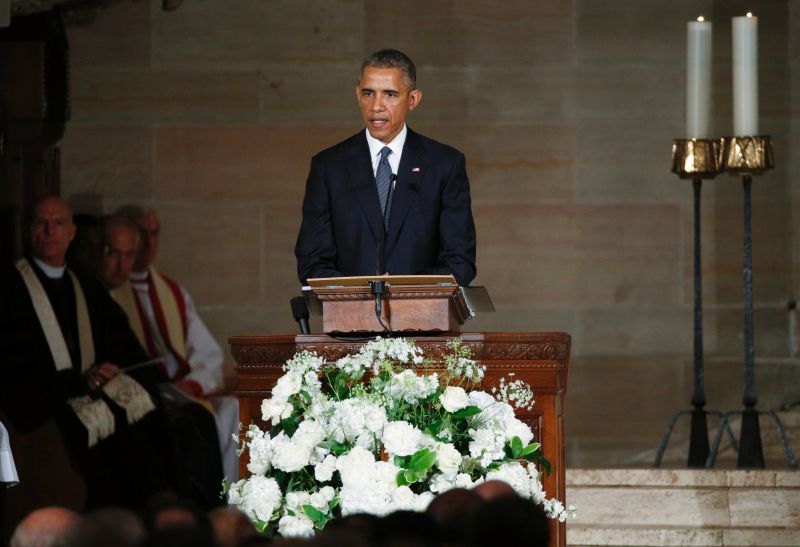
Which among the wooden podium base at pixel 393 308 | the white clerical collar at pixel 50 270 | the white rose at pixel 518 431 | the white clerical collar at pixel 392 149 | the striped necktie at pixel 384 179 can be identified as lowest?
the white rose at pixel 518 431

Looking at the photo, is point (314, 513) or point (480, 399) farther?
point (480, 399)

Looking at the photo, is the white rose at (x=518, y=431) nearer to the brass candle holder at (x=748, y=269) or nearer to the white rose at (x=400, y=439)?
the white rose at (x=400, y=439)

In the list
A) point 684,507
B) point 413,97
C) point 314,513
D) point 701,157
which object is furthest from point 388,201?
point 701,157

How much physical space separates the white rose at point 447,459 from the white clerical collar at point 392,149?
5.04 ft

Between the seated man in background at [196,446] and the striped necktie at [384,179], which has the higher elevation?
the striped necktie at [384,179]

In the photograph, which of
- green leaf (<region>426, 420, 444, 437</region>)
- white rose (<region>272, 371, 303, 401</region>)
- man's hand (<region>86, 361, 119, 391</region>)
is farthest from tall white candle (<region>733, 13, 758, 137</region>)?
white rose (<region>272, 371, 303, 401</region>)

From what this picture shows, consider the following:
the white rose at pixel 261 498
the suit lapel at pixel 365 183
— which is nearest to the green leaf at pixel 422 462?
the white rose at pixel 261 498

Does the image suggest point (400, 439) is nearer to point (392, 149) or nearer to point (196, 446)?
point (392, 149)

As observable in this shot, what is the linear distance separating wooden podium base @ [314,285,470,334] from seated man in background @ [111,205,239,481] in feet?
17.5

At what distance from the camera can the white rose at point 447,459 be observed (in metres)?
4.21

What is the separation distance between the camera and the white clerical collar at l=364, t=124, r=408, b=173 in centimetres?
555

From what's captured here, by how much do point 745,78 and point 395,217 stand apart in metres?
3.53

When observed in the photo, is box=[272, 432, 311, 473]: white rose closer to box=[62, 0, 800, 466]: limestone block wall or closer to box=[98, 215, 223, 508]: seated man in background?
box=[98, 215, 223, 508]: seated man in background

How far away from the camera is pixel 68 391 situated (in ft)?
29.2
